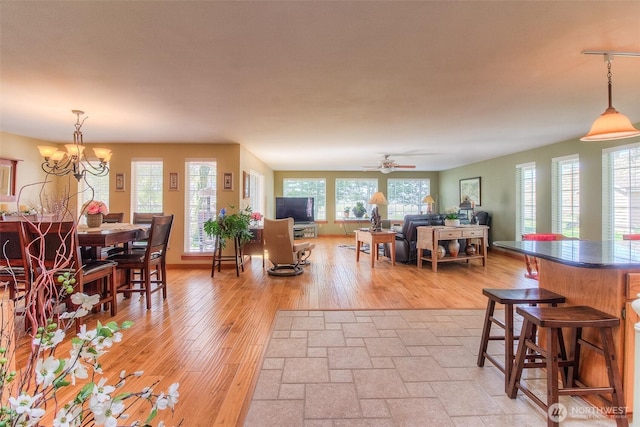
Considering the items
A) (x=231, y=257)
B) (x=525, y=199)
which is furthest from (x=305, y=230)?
(x=525, y=199)

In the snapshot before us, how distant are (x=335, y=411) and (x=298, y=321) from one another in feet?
4.27

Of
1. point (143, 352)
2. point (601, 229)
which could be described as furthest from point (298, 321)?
point (601, 229)

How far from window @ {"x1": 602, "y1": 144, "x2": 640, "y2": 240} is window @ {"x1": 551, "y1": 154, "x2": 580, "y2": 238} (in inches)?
22.1

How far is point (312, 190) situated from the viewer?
1030 centimetres

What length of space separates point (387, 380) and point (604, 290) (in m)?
1.36

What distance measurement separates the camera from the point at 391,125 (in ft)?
14.1

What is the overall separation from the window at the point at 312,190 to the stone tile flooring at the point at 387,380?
7.44 metres

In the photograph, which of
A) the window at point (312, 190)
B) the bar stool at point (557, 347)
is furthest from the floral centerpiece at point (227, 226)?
the window at point (312, 190)

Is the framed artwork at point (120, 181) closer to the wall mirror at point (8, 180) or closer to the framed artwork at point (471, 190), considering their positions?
the wall mirror at point (8, 180)

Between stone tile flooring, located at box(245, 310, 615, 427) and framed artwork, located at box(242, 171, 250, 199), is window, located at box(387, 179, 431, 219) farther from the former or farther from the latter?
stone tile flooring, located at box(245, 310, 615, 427)

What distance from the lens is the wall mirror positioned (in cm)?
448

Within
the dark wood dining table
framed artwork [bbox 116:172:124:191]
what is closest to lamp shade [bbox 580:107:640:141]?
the dark wood dining table

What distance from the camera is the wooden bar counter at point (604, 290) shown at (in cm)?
166

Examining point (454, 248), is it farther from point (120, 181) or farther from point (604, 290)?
point (120, 181)
